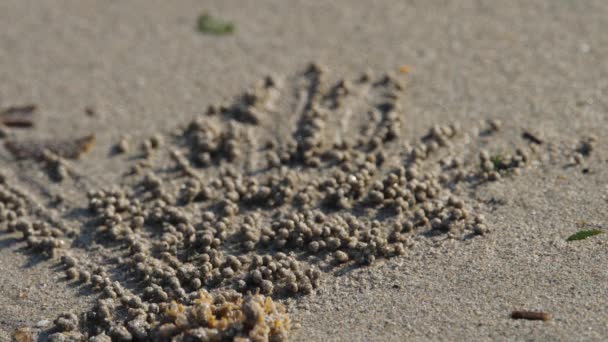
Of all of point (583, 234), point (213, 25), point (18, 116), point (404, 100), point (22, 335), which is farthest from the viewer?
point (213, 25)

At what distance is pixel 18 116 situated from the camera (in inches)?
266

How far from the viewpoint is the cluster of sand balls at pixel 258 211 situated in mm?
4652

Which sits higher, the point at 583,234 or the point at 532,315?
the point at 583,234

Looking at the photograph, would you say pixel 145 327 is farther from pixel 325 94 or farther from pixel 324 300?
pixel 325 94

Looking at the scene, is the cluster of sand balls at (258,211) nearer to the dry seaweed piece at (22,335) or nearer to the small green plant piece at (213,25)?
the dry seaweed piece at (22,335)

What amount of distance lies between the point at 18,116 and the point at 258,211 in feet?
7.92

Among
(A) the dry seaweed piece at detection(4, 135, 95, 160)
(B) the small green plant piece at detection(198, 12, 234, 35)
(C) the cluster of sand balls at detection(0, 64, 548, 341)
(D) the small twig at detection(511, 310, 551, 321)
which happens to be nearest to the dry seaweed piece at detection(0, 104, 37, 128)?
(A) the dry seaweed piece at detection(4, 135, 95, 160)

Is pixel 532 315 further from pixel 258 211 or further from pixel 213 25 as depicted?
pixel 213 25

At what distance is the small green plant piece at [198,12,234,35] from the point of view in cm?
762

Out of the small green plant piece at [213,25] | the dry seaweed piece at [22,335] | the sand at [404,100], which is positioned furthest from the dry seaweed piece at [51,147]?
the dry seaweed piece at [22,335]

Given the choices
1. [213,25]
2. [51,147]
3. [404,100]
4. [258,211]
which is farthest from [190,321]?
[213,25]

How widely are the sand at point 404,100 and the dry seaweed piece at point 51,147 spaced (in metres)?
0.08

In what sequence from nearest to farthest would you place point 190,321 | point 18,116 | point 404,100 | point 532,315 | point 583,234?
point 190,321 → point 532,315 → point 583,234 → point 404,100 → point 18,116

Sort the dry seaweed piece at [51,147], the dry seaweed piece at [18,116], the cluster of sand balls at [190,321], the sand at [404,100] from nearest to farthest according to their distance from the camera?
1. the cluster of sand balls at [190,321]
2. the sand at [404,100]
3. the dry seaweed piece at [51,147]
4. the dry seaweed piece at [18,116]
